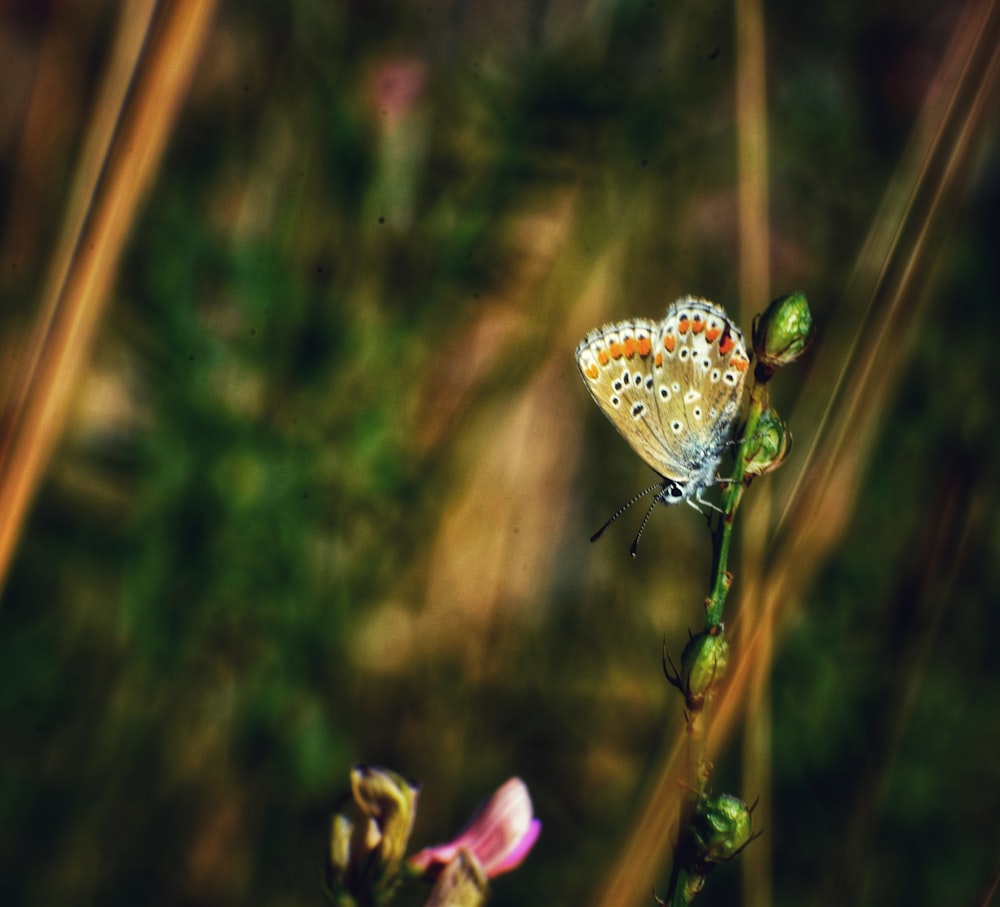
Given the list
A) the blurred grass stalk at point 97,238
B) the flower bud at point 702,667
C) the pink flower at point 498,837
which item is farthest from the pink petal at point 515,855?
the blurred grass stalk at point 97,238

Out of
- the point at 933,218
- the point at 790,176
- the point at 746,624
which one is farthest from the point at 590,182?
the point at 746,624

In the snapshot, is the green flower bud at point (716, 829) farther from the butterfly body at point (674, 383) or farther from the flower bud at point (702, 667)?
the butterfly body at point (674, 383)

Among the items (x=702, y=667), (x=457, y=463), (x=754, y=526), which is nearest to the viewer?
(x=702, y=667)

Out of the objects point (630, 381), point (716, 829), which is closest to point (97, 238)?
point (630, 381)

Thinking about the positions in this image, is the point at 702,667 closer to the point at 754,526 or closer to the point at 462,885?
the point at 462,885

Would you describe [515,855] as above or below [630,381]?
below

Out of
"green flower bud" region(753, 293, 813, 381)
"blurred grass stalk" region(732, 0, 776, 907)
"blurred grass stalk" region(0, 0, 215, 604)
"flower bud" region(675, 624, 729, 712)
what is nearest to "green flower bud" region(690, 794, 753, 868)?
"flower bud" region(675, 624, 729, 712)

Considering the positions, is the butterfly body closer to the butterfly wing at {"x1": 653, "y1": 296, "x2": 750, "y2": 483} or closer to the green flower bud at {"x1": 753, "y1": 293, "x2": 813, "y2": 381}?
the butterfly wing at {"x1": 653, "y1": 296, "x2": 750, "y2": 483}

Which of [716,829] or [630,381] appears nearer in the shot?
[716,829]
